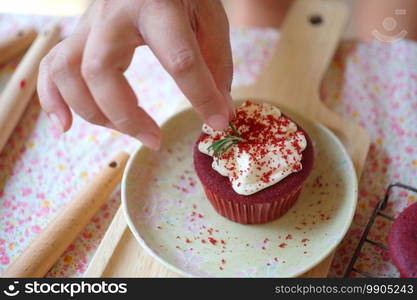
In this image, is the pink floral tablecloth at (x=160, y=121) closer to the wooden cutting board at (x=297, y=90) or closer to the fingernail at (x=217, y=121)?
the wooden cutting board at (x=297, y=90)

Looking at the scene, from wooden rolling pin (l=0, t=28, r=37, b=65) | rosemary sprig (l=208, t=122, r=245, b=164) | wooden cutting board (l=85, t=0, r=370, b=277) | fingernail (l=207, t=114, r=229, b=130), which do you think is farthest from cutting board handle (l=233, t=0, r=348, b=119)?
wooden rolling pin (l=0, t=28, r=37, b=65)

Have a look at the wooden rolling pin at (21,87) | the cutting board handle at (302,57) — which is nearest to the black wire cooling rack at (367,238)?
the cutting board handle at (302,57)

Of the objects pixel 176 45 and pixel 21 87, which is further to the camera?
pixel 21 87

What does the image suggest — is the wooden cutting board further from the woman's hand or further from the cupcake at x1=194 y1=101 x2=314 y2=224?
the woman's hand

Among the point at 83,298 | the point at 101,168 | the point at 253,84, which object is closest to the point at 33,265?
the point at 83,298

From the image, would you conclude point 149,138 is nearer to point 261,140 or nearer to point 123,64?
point 123,64

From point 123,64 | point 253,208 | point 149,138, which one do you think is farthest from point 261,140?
point 123,64

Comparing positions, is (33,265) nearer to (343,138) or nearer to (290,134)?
(290,134)
